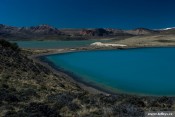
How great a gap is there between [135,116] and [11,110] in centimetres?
485

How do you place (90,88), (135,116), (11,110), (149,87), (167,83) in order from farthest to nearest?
(167,83)
(149,87)
(90,88)
(11,110)
(135,116)

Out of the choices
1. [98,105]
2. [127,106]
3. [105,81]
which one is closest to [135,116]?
[127,106]

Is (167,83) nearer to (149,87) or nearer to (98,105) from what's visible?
(149,87)

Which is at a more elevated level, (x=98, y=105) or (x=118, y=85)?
(x=98, y=105)

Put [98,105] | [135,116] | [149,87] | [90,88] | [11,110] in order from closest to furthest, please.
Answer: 1. [135,116]
2. [11,110]
3. [98,105]
4. [90,88]
5. [149,87]

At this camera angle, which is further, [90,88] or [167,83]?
[167,83]

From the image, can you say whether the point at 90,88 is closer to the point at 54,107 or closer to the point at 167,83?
the point at 167,83

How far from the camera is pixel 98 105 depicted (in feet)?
44.7

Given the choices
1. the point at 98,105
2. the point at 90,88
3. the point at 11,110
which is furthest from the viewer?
the point at 90,88

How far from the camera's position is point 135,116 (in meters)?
11.2

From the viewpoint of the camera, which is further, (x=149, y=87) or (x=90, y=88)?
(x=149, y=87)

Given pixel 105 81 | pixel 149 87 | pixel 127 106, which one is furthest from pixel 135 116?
pixel 105 81

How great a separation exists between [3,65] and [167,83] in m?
18.2

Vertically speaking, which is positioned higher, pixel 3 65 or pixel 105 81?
pixel 3 65
